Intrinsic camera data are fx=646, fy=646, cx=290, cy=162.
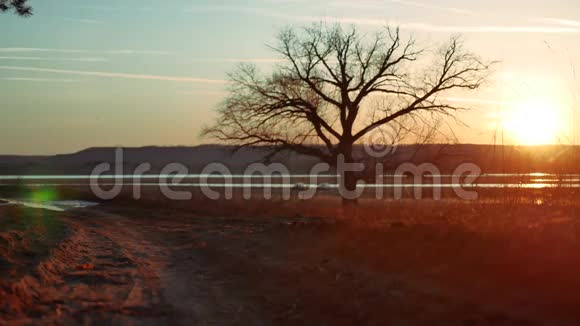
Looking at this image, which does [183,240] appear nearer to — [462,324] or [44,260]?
[44,260]

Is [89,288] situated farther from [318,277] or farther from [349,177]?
[349,177]

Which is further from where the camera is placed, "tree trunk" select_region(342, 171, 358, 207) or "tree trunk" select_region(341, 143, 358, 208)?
"tree trunk" select_region(342, 171, 358, 207)

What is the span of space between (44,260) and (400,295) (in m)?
6.45

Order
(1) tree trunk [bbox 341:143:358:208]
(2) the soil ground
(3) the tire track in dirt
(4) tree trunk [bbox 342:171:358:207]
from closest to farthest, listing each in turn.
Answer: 1. (2) the soil ground
2. (3) the tire track in dirt
3. (1) tree trunk [bbox 341:143:358:208]
4. (4) tree trunk [bbox 342:171:358:207]

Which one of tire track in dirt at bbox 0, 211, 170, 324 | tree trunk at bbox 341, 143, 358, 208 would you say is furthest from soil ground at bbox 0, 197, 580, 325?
tree trunk at bbox 341, 143, 358, 208

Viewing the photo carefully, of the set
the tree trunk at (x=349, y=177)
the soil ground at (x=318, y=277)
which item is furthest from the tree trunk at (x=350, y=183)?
the soil ground at (x=318, y=277)

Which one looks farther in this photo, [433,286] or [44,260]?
[44,260]

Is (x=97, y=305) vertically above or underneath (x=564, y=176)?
underneath

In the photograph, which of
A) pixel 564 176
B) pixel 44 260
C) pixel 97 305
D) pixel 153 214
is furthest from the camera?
pixel 153 214

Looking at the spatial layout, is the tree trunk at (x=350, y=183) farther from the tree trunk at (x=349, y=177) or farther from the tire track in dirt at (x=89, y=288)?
the tire track in dirt at (x=89, y=288)

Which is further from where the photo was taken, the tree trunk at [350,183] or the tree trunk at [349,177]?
the tree trunk at [350,183]

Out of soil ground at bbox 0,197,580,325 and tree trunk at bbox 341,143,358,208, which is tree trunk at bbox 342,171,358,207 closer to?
tree trunk at bbox 341,143,358,208

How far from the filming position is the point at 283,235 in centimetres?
1603

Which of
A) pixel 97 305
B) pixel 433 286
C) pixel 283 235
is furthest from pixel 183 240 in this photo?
pixel 433 286
